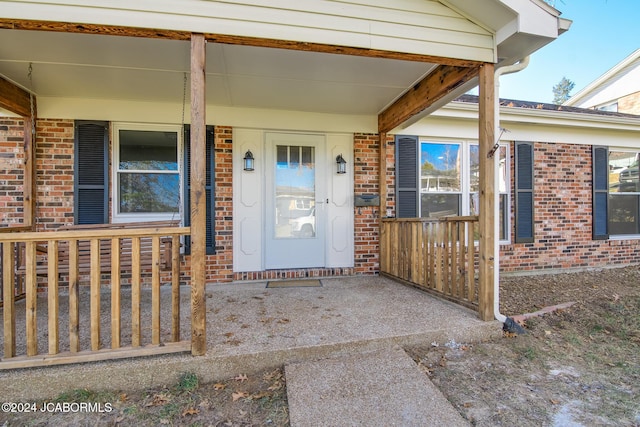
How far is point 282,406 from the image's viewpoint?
1858mm

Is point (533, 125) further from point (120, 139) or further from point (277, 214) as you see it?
point (120, 139)

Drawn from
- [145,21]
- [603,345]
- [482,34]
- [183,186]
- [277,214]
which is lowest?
[603,345]

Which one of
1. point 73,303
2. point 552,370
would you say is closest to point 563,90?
point 552,370

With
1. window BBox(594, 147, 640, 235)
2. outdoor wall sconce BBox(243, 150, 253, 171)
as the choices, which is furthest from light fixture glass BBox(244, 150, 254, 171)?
window BBox(594, 147, 640, 235)

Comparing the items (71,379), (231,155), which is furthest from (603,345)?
(231,155)

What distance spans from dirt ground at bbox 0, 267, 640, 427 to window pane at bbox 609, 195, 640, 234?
11.6 feet

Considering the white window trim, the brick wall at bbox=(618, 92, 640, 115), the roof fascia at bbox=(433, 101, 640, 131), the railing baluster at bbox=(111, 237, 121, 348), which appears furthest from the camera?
the brick wall at bbox=(618, 92, 640, 115)

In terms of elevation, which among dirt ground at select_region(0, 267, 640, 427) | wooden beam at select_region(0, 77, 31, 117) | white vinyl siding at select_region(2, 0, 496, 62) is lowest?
dirt ground at select_region(0, 267, 640, 427)

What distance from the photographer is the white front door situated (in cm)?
437

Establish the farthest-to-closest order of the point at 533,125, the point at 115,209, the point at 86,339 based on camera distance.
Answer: the point at 533,125
the point at 115,209
the point at 86,339

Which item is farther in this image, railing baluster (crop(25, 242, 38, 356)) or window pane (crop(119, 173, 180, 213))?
window pane (crop(119, 173, 180, 213))

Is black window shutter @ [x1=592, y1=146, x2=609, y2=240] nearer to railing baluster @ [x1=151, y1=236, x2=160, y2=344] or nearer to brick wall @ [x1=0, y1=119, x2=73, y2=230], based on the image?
railing baluster @ [x1=151, y1=236, x2=160, y2=344]

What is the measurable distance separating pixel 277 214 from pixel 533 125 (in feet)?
14.3

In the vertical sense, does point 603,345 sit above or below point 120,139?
below
